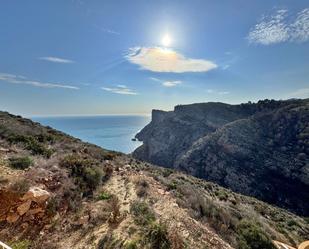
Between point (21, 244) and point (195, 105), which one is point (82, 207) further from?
point (195, 105)

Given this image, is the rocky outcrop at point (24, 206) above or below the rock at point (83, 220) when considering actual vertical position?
above

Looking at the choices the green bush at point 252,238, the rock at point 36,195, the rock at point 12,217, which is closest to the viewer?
the rock at point 12,217

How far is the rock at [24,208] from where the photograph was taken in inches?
237

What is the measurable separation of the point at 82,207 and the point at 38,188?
132 cm

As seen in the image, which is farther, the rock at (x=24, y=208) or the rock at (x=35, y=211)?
the rock at (x=35, y=211)

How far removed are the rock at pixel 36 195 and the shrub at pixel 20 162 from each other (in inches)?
89.4

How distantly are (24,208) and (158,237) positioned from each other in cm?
339

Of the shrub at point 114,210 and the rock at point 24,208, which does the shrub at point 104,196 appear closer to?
the shrub at point 114,210

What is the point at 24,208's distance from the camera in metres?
6.12

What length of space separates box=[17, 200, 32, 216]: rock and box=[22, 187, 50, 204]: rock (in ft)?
0.36

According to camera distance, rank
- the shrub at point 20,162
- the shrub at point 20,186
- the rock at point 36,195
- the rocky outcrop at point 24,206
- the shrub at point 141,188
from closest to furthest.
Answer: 1. the rocky outcrop at point 24,206
2. the rock at point 36,195
3. the shrub at point 20,186
4. the shrub at point 141,188
5. the shrub at point 20,162

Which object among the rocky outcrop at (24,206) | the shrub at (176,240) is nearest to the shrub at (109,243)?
the shrub at (176,240)

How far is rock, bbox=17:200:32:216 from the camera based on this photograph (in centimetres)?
603

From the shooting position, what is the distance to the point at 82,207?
23.1 feet
